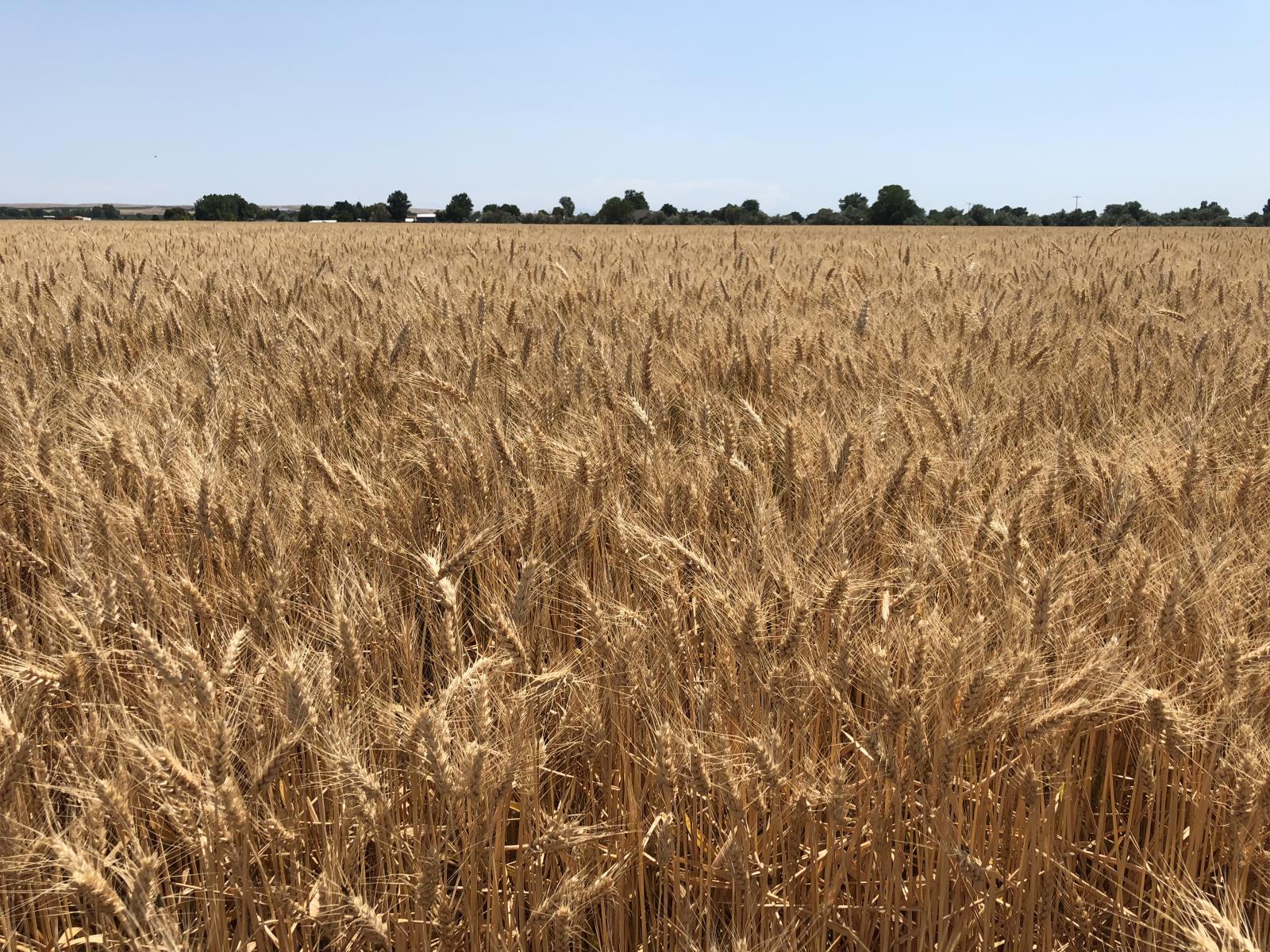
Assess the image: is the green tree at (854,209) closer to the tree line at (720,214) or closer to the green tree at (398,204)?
the tree line at (720,214)

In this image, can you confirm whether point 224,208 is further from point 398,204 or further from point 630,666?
point 630,666

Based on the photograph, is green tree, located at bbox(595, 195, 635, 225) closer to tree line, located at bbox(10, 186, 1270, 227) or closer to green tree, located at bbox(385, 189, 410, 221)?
tree line, located at bbox(10, 186, 1270, 227)

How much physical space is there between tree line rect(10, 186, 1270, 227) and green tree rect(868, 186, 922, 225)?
0.16 ft

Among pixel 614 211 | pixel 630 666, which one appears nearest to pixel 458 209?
pixel 614 211

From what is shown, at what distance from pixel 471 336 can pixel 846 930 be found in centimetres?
250

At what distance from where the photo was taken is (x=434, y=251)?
8.47m

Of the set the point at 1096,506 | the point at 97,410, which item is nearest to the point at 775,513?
the point at 1096,506

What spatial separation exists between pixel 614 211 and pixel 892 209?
55.4ft

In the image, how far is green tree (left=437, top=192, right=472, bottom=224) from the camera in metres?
54.3

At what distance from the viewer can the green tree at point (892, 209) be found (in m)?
53.7

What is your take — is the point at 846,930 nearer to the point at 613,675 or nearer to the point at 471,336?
the point at 613,675

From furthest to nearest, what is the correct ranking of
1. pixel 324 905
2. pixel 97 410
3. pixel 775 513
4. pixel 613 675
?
pixel 97 410, pixel 775 513, pixel 613 675, pixel 324 905

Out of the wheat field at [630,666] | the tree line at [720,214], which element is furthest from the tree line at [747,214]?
the wheat field at [630,666]

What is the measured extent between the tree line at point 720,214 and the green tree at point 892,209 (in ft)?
0.16
